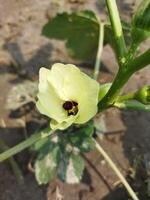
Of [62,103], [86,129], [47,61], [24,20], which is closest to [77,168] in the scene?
[86,129]

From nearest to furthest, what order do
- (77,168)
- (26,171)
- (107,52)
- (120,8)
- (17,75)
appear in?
(77,168), (26,171), (17,75), (107,52), (120,8)

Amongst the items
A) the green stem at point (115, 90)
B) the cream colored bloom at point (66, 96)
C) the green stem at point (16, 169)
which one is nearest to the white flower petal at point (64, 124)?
the cream colored bloom at point (66, 96)

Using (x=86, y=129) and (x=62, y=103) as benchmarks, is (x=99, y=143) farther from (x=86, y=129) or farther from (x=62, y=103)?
(x=62, y=103)

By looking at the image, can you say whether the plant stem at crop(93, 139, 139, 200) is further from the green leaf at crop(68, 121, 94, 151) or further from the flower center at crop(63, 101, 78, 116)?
the flower center at crop(63, 101, 78, 116)

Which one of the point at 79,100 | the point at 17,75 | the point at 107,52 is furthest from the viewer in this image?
the point at 107,52

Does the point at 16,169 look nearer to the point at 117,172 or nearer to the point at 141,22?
the point at 117,172

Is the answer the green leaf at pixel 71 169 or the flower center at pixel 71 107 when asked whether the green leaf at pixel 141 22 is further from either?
the green leaf at pixel 71 169
